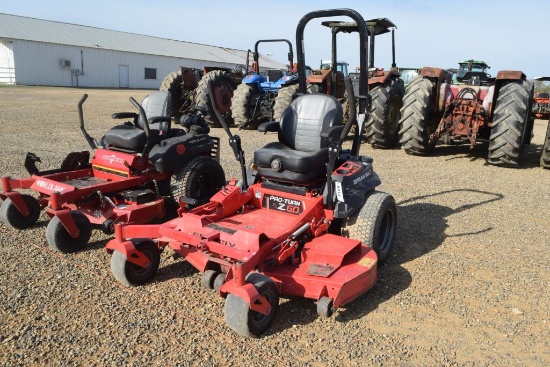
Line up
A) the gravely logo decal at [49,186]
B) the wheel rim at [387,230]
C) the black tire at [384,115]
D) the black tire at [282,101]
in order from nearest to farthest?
the wheel rim at [387,230] → the gravely logo decal at [49,186] → the black tire at [384,115] → the black tire at [282,101]

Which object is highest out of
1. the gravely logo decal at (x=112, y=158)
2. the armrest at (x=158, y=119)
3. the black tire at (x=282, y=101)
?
the black tire at (x=282, y=101)

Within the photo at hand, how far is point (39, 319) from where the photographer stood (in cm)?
312

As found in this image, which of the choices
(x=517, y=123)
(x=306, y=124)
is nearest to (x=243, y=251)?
(x=306, y=124)

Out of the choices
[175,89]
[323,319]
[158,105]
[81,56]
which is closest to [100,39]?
[81,56]

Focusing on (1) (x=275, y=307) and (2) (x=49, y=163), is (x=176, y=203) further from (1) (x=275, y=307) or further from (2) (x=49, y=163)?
(2) (x=49, y=163)

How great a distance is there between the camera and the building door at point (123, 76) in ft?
115

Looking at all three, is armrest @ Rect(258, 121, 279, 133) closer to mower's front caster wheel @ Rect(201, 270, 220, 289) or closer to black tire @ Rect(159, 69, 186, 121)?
mower's front caster wheel @ Rect(201, 270, 220, 289)

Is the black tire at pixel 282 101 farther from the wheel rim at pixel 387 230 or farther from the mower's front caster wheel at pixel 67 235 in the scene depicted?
the mower's front caster wheel at pixel 67 235

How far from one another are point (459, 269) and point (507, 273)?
393mm

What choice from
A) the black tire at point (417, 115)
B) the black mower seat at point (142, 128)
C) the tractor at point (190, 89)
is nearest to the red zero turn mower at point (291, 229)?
the black mower seat at point (142, 128)

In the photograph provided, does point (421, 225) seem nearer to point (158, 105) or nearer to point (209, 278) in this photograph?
point (209, 278)

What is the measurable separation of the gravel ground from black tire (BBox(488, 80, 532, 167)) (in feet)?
8.77

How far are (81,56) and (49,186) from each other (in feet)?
104

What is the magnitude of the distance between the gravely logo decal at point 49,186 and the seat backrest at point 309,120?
2196 millimetres
